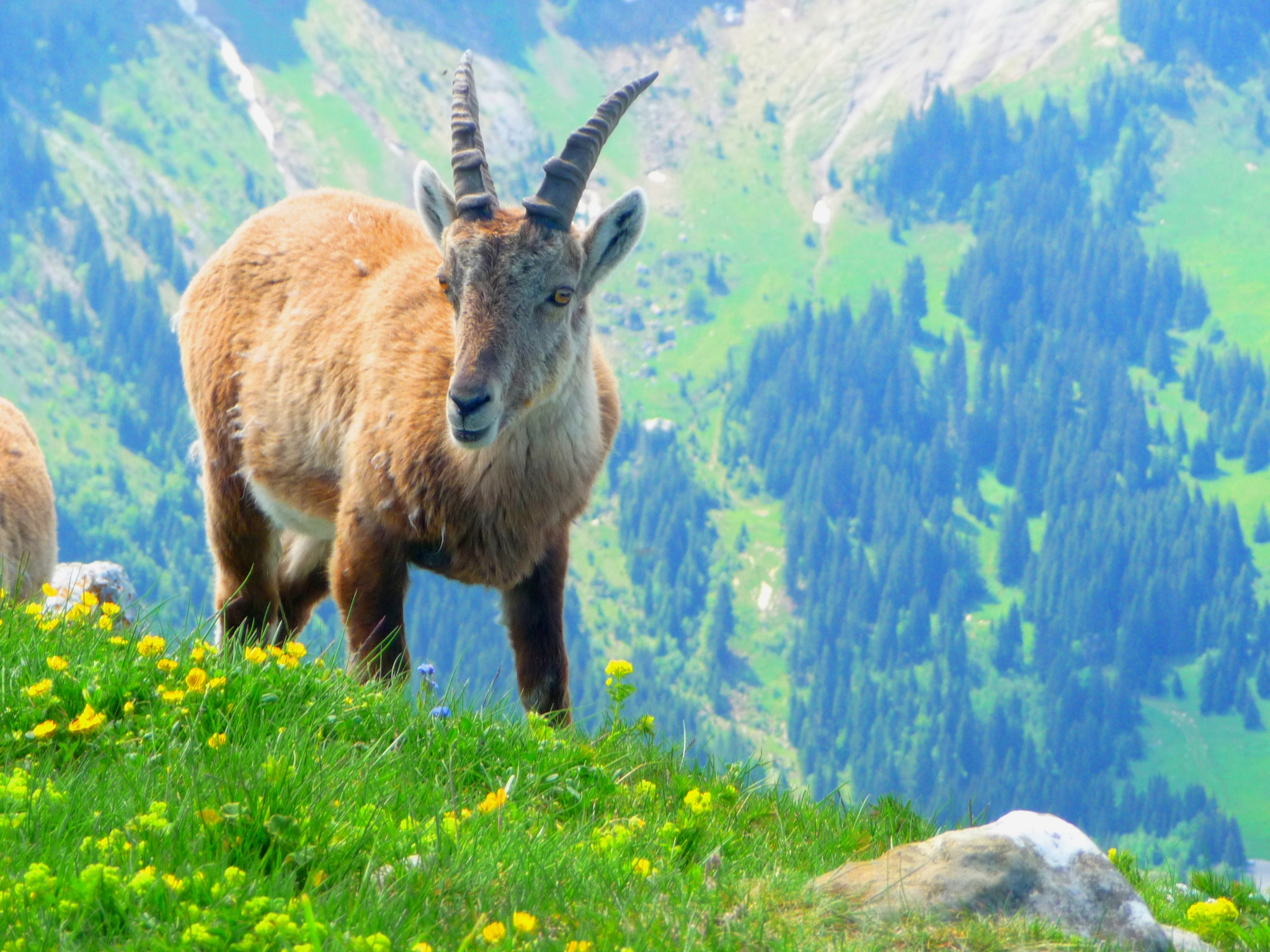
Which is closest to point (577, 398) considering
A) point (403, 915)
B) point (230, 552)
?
point (230, 552)

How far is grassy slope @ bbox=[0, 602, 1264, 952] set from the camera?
3344 mm

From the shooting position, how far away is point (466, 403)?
24.7 ft

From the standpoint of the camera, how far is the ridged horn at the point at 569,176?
845 cm

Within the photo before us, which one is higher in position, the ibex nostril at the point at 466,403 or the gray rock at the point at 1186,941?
the ibex nostril at the point at 466,403

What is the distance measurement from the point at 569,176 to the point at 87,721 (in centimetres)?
551

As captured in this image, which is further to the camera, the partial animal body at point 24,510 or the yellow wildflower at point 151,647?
the partial animal body at point 24,510

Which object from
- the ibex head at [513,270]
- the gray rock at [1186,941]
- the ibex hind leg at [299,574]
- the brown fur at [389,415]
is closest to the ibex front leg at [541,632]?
the brown fur at [389,415]

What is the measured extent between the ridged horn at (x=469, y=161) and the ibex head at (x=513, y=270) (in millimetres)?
10

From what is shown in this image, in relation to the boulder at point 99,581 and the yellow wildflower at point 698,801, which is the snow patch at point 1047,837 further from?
the boulder at point 99,581

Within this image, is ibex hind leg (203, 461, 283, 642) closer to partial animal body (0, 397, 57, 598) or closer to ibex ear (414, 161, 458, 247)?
partial animal body (0, 397, 57, 598)

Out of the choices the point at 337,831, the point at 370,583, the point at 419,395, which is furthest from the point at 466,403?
the point at 337,831

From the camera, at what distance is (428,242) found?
9.98m

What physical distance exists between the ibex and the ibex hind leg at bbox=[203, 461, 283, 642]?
2 centimetres

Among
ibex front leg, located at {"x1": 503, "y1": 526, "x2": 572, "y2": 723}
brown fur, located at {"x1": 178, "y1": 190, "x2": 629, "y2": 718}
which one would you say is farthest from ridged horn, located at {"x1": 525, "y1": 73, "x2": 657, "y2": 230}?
Answer: ibex front leg, located at {"x1": 503, "y1": 526, "x2": 572, "y2": 723}
